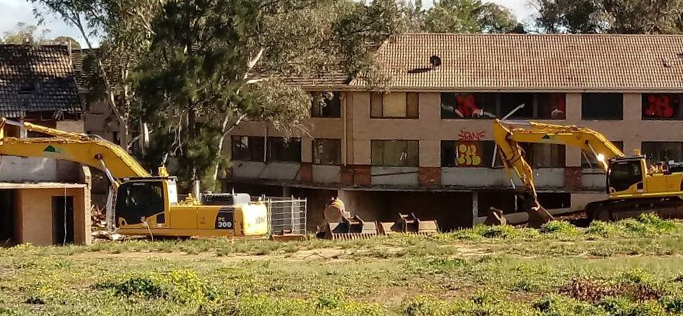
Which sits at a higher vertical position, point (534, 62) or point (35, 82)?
→ point (534, 62)

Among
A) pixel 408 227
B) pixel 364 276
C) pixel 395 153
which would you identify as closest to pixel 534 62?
pixel 395 153

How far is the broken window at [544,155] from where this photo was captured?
45.9 metres

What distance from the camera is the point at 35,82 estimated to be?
129 feet

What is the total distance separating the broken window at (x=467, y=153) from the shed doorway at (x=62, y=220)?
693 inches

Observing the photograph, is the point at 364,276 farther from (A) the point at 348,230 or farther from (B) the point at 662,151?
(B) the point at 662,151

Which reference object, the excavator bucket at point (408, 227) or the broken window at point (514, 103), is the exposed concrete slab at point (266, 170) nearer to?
the broken window at point (514, 103)

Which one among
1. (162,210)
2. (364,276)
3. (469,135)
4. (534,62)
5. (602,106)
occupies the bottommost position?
(364,276)

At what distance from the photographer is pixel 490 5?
89438 mm

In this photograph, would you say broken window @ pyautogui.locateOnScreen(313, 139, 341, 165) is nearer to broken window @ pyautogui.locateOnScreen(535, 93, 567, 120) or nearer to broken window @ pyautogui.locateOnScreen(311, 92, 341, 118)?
broken window @ pyautogui.locateOnScreen(311, 92, 341, 118)

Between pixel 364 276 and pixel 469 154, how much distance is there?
81.4 ft

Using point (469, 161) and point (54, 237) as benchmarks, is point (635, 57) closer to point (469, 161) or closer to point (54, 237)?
point (469, 161)

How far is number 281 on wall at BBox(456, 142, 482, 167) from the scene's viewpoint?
4612cm

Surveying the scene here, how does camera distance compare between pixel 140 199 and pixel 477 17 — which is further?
pixel 477 17

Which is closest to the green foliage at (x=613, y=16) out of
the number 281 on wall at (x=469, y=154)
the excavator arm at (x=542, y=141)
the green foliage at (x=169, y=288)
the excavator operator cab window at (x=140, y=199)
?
the number 281 on wall at (x=469, y=154)
